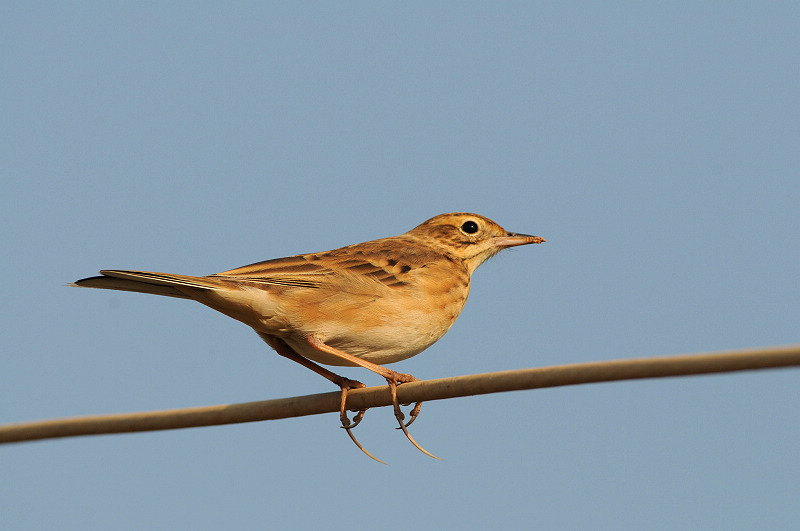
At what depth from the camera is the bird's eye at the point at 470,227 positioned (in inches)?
398

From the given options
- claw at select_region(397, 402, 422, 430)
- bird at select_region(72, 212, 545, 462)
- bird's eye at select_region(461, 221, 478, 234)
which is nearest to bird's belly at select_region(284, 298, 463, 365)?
bird at select_region(72, 212, 545, 462)

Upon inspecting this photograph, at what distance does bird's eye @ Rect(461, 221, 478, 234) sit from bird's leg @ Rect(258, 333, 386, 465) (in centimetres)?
268

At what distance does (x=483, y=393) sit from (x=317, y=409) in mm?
1846

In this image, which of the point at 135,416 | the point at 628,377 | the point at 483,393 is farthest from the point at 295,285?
the point at 628,377

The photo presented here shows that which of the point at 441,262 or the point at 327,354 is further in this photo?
the point at 441,262

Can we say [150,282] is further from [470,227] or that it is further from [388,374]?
[470,227]

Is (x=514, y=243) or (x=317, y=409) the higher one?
(x=514, y=243)

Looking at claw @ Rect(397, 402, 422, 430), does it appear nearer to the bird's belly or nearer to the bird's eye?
the bird's belly

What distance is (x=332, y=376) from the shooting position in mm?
8008

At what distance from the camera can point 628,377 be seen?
4.08 metres

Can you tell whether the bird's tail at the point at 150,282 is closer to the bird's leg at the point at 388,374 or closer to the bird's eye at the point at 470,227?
the bird's leg at the point at 388,374

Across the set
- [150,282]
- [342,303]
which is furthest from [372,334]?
[150,282]

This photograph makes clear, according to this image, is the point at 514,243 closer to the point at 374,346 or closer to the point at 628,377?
the point at 374,346

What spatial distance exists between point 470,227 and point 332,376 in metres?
2.90
